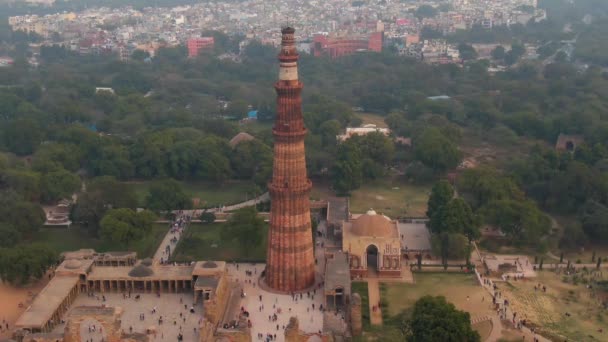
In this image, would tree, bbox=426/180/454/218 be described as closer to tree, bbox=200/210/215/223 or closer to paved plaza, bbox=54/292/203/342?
tree, bbox=200/210/215/223

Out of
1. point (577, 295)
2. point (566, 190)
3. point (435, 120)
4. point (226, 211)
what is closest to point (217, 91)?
point (435, 120)

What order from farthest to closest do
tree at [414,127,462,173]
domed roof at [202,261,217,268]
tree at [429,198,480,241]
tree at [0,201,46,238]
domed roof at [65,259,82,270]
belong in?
1. tree at [414,127,462,173]
2. tree at [0,201,46,238]
3. tree at [429,198,480,241]
4. domed roof at [65,259,82,270]
5. domed roof at [202,261,217,268]

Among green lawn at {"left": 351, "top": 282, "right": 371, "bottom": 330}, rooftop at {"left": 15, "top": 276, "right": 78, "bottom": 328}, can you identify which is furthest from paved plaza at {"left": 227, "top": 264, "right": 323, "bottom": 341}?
rooftop at {"left": 15, "top": 276, "right": 78, "bottom": 328}

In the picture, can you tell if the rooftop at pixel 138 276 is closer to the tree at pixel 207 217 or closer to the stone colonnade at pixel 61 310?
the stone colonnade at pixel 61 310

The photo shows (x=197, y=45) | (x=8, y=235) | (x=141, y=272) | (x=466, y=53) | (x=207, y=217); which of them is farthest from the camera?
(x=197, y=45)

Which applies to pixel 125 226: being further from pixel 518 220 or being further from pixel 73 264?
pixel 518 220

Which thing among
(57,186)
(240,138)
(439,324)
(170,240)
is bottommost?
(170,240)

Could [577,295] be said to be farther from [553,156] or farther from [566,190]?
[553,156]

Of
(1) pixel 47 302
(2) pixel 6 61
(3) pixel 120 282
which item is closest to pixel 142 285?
(3) pixel 120 282
